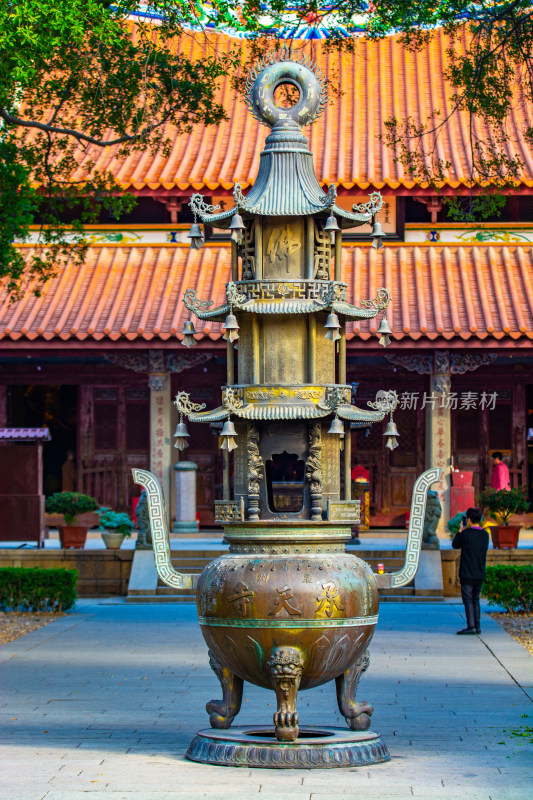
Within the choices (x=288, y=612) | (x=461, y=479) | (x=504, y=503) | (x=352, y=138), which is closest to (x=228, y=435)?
(x=288, y=612)

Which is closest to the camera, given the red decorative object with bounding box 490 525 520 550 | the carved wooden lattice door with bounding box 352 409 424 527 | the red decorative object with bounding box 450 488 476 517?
the red decorative object with bounding box 490 525 520 550

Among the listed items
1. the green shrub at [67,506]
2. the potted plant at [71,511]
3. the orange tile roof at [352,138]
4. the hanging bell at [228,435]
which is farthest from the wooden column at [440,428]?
the hanging bell at [228,435]

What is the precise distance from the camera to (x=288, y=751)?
8672mm

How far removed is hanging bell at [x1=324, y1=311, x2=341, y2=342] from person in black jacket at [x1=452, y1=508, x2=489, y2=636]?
659 centimetres

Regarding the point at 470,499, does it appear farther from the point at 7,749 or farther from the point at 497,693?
the point at 7,749

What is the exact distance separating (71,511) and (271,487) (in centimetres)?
1108

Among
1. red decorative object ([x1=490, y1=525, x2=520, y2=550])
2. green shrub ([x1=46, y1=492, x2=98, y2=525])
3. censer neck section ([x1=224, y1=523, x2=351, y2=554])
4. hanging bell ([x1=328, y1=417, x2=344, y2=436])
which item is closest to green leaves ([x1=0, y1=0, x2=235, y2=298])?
hanging bell ([x1=328, y1=417, x2=344, y2=436])

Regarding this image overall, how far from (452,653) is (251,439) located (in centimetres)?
526

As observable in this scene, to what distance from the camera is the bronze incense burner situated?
8.84 m

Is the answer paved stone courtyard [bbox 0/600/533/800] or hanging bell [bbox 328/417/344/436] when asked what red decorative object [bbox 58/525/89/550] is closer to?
paved stone courtyard [bbox 0/600/533/800]

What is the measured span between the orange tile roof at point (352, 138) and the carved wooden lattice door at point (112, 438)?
4.20 meters

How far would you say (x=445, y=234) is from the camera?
24484 millimetres

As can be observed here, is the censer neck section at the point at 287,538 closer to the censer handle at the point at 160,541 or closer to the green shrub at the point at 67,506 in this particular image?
the censer handle at the point at 160,541

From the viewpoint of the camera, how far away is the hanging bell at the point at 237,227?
975 centimetres
